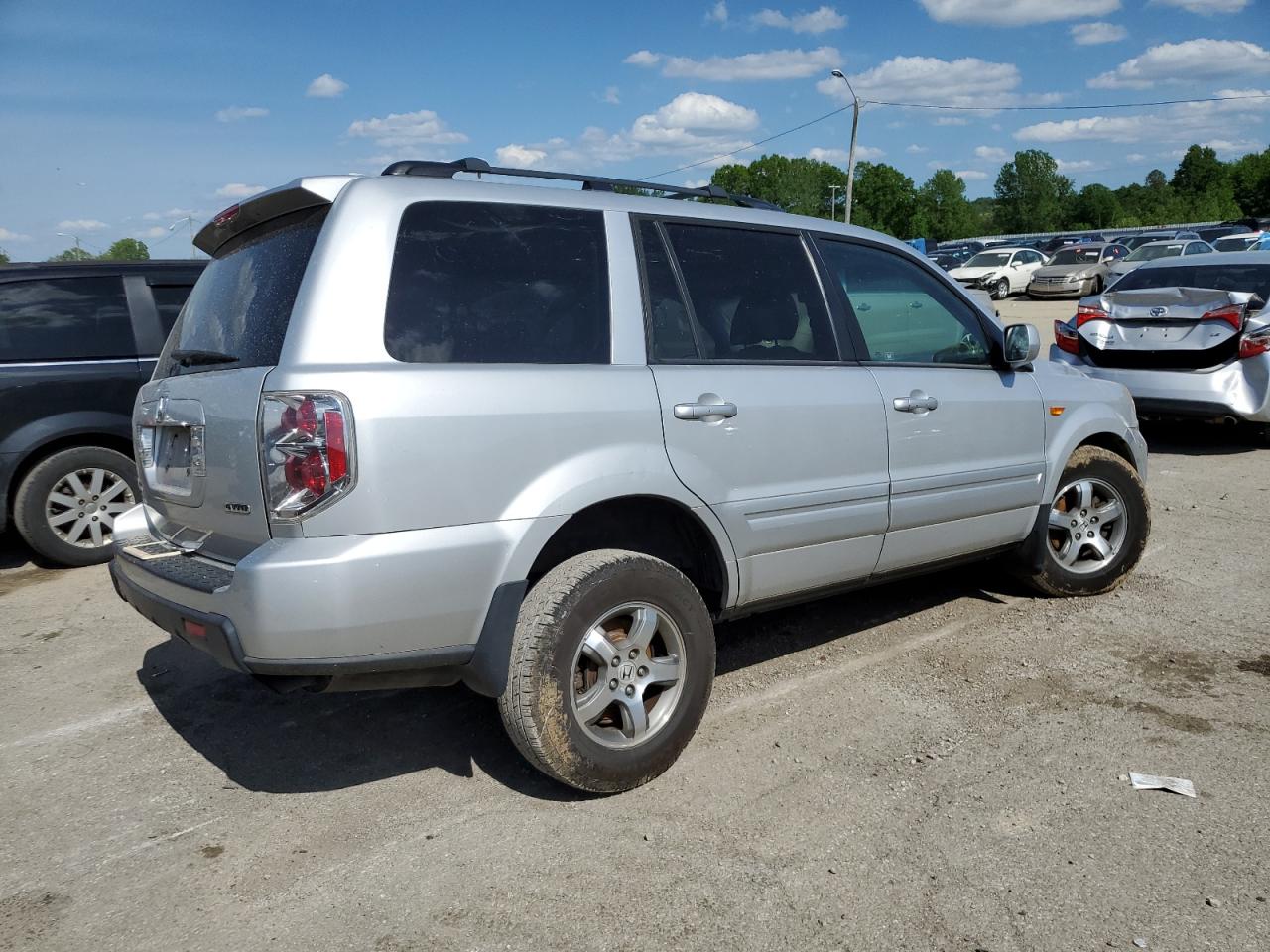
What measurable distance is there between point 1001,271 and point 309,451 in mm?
29940

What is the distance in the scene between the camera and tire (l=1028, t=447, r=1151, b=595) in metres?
4.91

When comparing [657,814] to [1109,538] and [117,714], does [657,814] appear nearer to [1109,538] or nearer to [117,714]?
[117,714]

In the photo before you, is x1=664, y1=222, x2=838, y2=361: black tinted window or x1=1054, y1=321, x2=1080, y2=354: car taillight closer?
x1=664, y1=222, x2=838, y2=361: black tinted window

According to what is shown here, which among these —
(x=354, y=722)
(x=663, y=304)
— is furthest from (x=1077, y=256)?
(x=354, y=722)

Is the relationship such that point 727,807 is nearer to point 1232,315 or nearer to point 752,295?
point 752,295

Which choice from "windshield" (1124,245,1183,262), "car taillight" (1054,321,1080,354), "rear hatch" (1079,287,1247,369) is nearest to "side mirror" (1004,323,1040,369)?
"rear hatch" (1079,287,1247,369)

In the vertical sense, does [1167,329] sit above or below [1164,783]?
Result: above

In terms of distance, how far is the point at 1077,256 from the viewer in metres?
28.8

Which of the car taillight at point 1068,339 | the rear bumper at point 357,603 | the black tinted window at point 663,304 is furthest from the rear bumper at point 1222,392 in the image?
the rear bumper at point 357,603

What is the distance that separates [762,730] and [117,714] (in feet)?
8.55

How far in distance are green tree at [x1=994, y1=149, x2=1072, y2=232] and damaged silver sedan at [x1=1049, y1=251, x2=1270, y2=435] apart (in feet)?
424

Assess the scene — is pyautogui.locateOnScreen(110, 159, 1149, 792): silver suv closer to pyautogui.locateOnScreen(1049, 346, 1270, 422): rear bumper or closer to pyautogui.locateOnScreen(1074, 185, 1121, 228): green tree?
pyautogui.locateOnScreen(1049, 346, 1270, 422): rear bumper

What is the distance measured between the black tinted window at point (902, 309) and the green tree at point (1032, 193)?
13464 centimetres

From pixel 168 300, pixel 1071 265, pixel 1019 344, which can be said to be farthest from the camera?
pixel 1071 265
